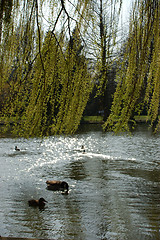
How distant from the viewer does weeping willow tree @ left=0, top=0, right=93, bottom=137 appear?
1.76m

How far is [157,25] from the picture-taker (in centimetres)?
168

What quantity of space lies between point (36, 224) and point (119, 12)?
10.5 ft

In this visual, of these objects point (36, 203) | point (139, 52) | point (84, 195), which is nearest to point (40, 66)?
point (139, 52)

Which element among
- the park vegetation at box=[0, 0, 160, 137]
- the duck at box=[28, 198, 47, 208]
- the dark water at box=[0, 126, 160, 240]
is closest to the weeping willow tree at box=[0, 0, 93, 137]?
the park vegetation at box=[0, 0, 160, 137]

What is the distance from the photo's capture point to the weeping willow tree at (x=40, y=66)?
176cm

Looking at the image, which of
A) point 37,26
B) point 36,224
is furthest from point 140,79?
point 36,224

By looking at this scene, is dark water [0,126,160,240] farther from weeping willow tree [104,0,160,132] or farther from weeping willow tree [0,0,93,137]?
weeping willow tree [104,0,160,132]

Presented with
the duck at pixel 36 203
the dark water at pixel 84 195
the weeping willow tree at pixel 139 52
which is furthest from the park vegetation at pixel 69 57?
the duck at pixel 36 203

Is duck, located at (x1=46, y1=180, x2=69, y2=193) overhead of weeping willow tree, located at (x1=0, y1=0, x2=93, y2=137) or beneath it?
beneath

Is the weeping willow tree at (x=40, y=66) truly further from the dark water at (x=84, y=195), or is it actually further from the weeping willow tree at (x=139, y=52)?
the dark water at (x=84, y=195)

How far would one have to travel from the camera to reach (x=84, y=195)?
5.41 metres

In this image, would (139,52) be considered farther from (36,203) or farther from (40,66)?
(36,203)

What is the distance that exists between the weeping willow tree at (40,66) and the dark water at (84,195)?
1102 millimetres

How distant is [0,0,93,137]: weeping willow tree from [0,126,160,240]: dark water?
3.62ft
